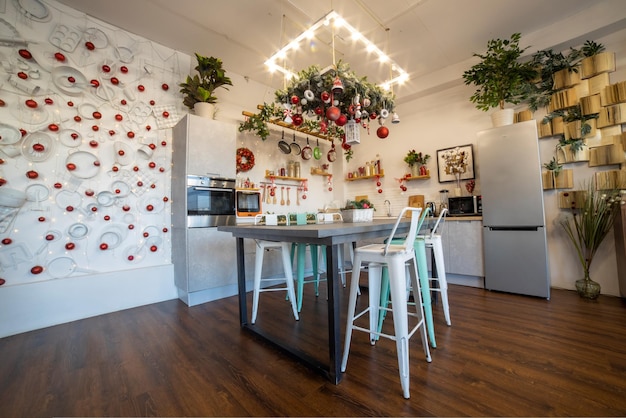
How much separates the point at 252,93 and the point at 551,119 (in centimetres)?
423

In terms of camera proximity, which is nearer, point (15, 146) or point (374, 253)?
point (374, 253)

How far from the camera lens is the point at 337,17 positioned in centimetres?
212

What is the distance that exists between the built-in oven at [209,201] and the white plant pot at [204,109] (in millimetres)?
806

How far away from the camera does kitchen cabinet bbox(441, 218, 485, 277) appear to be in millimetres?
3412

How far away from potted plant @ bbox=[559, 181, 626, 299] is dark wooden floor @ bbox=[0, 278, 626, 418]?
53cm

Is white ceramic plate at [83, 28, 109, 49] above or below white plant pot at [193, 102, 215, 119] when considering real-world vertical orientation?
above

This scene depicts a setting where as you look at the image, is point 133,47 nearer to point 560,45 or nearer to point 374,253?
point 374,253

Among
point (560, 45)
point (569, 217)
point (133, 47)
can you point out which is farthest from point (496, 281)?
point (133, 47)

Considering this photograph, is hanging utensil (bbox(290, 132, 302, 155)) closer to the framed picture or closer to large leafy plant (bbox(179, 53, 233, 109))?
large leafy plant (bbox(179, 53, 233, 109))

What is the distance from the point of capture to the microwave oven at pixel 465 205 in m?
3.64

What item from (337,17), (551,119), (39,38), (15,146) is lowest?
(15,146)

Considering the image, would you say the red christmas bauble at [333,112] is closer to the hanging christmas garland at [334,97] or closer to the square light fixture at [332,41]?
the hanging christmas garland at [334,97]

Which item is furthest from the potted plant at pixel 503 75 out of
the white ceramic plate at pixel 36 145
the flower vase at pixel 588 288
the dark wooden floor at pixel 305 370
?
the white ceramic plate at pixel 36 145

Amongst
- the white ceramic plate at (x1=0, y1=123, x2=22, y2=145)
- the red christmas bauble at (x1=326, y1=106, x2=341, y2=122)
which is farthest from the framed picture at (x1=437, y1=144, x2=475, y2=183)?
the white ceramic plate at (x1=0, y1=123, x2=22, y2=145)
